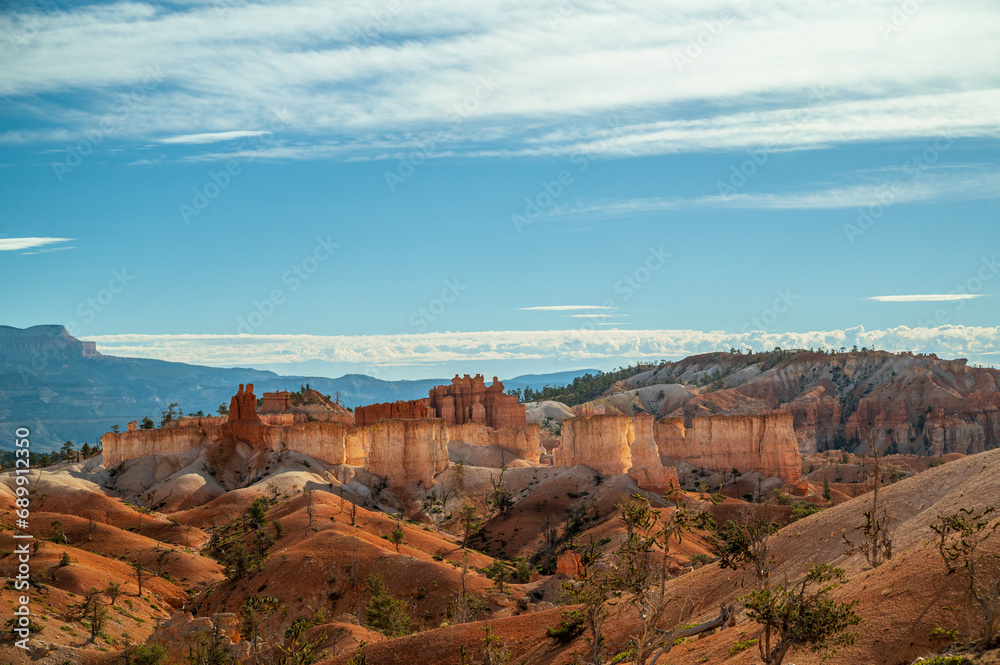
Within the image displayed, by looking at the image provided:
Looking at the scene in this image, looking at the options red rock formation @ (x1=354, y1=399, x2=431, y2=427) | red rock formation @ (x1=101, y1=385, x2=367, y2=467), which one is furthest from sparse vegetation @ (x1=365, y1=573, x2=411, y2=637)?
red rock formation @ (x1=354, y1=399, x2=431, y2=427)

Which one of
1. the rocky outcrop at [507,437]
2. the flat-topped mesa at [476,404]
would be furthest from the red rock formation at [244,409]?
the flat-topped mesa at [476,404]

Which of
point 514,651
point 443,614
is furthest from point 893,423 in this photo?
point 514,651

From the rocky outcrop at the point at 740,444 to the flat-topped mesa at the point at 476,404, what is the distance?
3406 centimetres

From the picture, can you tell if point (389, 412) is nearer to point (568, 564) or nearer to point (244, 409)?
point (244, 409)

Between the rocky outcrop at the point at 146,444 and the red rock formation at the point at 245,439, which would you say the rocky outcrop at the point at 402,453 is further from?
the rocky outcrop at the point at 146,444

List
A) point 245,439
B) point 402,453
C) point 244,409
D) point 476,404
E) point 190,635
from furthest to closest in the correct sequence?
point 476,404 → point 244,409 → point 245,439 → point 402,453 → point 190,635

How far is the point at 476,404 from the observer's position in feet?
495

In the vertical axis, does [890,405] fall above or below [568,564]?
above

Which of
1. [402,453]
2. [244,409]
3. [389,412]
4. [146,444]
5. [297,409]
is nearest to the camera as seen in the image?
[402,453]

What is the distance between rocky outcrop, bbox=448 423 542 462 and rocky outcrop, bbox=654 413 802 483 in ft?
Answer: 66.5

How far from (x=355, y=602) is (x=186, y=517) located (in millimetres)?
35834

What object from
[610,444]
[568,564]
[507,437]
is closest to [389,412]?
[507,437]

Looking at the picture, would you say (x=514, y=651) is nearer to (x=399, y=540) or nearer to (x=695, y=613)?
(x=695, y=613)

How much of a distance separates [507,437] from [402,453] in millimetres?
26217
